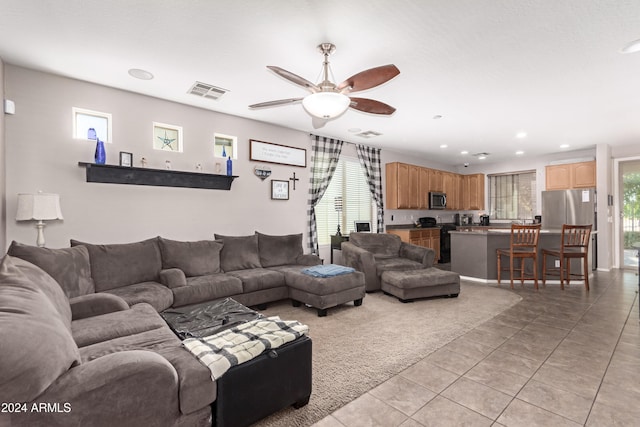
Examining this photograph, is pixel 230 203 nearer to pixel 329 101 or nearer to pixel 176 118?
pixel 176 118

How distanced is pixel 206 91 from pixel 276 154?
164cm

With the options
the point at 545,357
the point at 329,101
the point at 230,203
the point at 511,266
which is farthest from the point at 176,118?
the point at 511,266

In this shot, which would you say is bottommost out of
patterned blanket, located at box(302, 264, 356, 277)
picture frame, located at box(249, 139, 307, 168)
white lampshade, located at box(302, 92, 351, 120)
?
patterned blanket, located at box(302, 264, 356, 277)

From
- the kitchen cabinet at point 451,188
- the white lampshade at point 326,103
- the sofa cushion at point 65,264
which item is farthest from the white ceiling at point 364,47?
the kitchen cabinet at point 451,188

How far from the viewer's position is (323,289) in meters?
3.58

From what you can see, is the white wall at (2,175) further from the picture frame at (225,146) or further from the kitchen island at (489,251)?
the kitchen island at (489,251)

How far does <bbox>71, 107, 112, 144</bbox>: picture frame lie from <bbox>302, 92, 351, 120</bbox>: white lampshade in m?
2.66

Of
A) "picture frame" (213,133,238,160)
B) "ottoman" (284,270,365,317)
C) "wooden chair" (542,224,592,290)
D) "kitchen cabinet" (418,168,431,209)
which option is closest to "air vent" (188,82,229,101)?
"picture frame" (213,133,238,160)

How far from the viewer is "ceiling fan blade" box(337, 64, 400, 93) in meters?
2.28

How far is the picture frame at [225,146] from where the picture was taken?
4574mm

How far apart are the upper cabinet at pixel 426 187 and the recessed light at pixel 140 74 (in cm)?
495

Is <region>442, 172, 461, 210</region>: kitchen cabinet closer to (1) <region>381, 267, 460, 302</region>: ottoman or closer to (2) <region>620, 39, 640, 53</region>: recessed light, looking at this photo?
(1) <region>381, 267, 460, 302</region>: ottoman

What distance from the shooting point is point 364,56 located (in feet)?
9.34

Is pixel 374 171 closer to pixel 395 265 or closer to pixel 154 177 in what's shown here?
pixel 395 265
